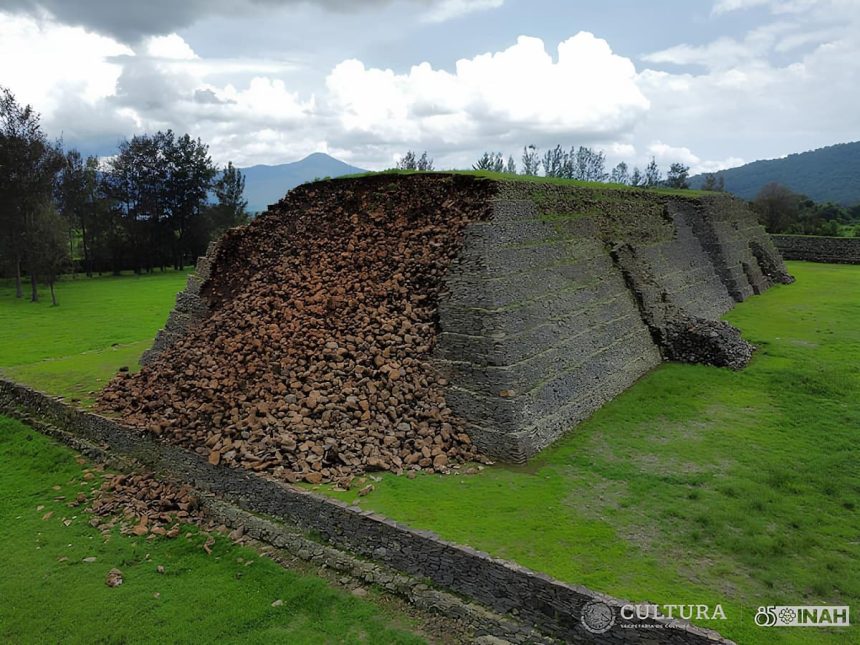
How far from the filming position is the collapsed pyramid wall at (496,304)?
1169 cm

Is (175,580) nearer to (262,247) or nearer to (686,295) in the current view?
(262,247)

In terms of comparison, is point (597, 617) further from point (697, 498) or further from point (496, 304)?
point (496, 304)

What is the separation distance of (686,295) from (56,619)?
20.4 metres

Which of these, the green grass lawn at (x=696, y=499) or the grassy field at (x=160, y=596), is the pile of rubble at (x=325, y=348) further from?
the grassy field at (x=160, y=596)

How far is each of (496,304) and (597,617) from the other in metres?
6.42

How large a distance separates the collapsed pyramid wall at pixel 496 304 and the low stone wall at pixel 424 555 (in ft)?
2.13

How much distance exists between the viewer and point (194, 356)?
47.4 ft

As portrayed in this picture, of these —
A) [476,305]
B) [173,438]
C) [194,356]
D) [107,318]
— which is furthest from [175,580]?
[107,318]

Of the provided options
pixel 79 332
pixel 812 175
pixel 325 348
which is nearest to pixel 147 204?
pixel 79 332

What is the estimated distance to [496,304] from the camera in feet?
39.6

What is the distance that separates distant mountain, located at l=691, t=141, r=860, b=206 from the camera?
132m

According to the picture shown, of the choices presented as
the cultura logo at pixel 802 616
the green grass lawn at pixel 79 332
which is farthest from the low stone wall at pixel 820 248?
the green grass lawn at pixel 79 332

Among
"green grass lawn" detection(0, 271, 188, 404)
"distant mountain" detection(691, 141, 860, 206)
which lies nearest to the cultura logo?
"green grass lawn" detection(0, 271, 188, 404)

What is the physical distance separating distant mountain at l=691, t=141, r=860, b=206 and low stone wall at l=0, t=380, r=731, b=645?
140 metres
